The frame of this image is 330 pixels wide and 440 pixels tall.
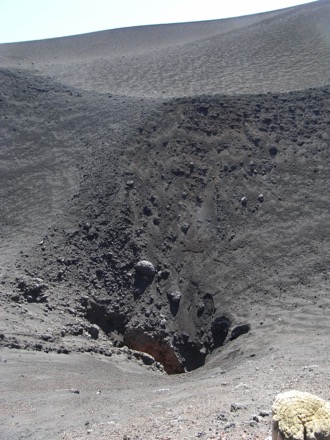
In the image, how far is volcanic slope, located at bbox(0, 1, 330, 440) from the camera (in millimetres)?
11508

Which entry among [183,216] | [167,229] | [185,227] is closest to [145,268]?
[167,229]

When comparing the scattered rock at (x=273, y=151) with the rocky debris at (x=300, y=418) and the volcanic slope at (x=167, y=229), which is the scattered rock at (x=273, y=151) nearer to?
the volcanic slope at (x=167, y=229)

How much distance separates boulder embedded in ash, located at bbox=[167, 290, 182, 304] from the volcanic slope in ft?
0.07

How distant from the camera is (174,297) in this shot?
44.2 feet

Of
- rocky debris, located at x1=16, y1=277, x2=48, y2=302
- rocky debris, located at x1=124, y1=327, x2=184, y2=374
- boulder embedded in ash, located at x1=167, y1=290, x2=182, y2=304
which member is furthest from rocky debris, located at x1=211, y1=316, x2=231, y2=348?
rocky debris, located at x1=16, y1=277, x2=48, y2=302

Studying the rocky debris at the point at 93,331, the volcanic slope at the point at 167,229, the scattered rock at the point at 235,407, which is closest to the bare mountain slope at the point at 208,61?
the volcanic slope at the point at 167,229

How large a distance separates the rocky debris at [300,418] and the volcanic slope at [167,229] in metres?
2.69

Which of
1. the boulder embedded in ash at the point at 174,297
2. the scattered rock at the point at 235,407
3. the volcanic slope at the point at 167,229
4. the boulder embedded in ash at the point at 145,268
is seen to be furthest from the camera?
the boulder embedded in ash at the point at 145,268

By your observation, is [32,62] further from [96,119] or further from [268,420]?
[268,420]

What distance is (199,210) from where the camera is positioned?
1558 cm

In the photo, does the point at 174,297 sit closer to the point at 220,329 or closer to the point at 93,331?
the point at 220,329

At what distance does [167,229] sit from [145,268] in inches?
59.1

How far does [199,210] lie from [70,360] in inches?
248

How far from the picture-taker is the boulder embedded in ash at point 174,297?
1345 cm
